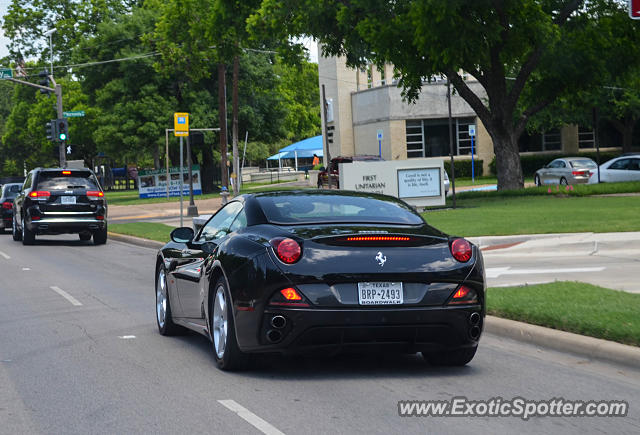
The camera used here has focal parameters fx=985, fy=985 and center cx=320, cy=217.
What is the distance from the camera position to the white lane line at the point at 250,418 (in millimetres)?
5684

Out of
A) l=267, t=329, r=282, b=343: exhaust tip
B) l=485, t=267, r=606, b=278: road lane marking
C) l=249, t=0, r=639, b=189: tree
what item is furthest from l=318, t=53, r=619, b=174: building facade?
l=267, t=329, r=282, b=343: exhaust tip

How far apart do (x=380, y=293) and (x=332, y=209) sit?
123 cm

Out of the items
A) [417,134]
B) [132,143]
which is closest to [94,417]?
[132,143]

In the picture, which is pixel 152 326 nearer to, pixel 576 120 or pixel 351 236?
pixel 351 236

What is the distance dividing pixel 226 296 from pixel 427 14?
20.2m

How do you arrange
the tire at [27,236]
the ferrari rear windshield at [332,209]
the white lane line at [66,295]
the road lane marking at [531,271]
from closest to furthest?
the ferrari rear windshield at [332,209] < the white lane line at [66,295] < the road lane marking at [531,271] < the tire at [27,236]

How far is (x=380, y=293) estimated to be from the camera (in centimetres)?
693

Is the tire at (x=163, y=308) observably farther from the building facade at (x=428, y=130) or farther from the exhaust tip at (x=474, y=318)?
the building facade at (x=428, y=130)

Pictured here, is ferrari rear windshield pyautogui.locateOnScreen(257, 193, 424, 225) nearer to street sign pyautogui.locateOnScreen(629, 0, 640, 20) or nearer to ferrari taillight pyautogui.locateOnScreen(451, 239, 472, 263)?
ferrari taillight pyautogui.locateOnScreen(451, 239, 472, 263)

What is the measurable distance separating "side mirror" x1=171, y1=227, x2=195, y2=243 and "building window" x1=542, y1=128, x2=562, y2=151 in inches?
2078

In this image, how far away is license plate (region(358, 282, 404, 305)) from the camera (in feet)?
22.7

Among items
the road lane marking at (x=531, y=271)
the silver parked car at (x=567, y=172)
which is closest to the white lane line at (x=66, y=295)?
the road lane marking at (x=531, y=271)

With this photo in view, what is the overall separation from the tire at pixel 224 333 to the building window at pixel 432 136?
168 ft

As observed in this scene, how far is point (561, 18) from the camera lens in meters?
30.9
